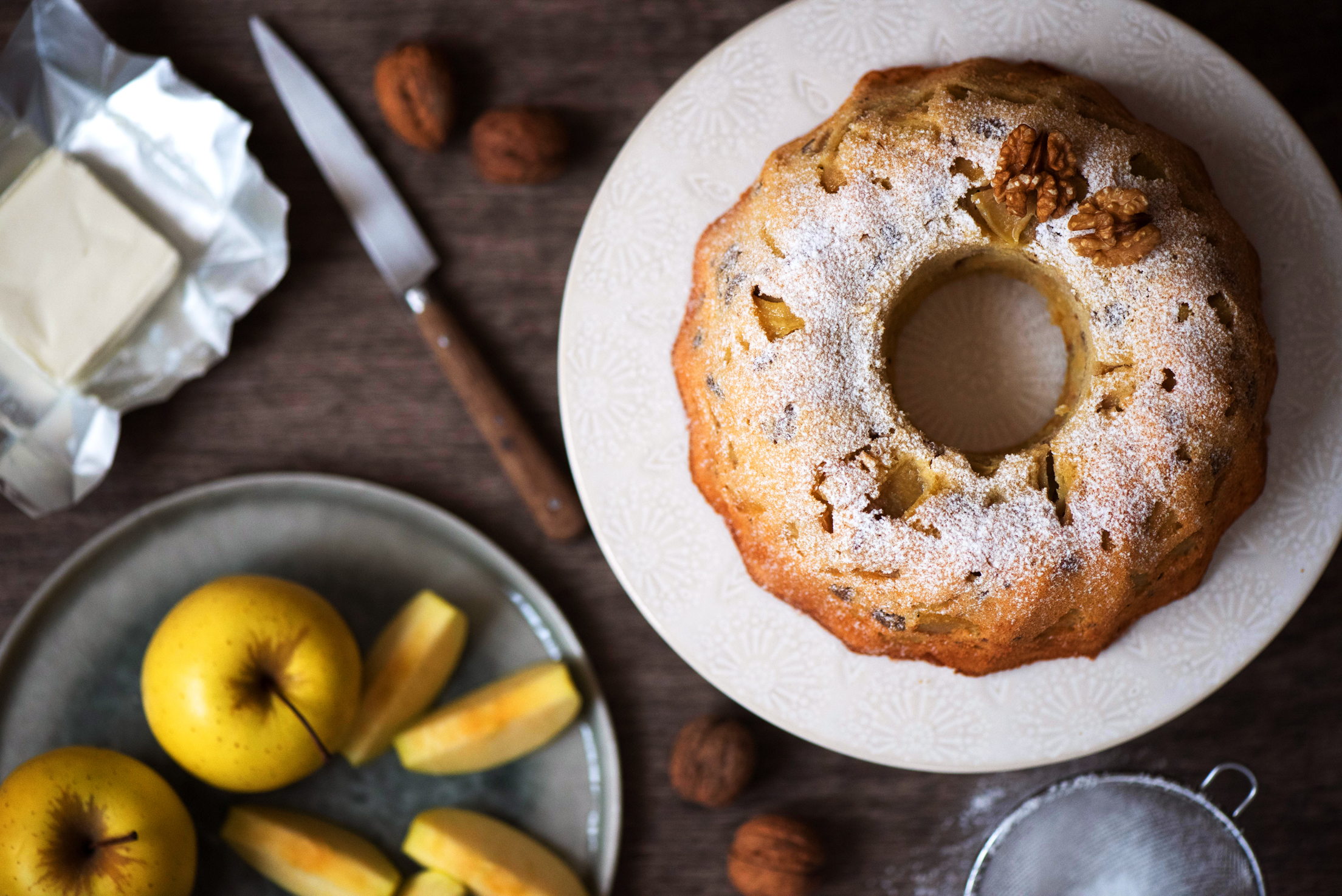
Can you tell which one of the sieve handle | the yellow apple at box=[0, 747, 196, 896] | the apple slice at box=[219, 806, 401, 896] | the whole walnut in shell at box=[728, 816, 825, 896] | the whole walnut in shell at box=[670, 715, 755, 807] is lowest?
the apple slice at box=[219, 806, 401, 896]

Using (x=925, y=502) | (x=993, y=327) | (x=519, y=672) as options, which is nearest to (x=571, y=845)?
(x=519, y=672)

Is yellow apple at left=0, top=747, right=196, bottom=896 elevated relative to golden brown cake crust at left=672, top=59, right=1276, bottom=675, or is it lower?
lower

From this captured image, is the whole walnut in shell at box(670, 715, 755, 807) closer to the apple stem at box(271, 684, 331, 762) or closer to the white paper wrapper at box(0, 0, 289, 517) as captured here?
the apple stem at box(271, 684, 331, 762)

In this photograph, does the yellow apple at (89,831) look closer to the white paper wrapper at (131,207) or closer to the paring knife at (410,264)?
the white paper wrapper at (131,207)

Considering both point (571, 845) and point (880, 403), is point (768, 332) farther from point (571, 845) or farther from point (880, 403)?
point (571, 845)

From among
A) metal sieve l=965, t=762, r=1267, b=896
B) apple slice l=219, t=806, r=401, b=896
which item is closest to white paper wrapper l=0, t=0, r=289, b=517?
apple slice l=219, t=806, r=401, b=896

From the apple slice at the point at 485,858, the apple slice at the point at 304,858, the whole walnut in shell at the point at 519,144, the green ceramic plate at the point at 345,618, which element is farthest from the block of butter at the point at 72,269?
the apple slice at the point at 485,858

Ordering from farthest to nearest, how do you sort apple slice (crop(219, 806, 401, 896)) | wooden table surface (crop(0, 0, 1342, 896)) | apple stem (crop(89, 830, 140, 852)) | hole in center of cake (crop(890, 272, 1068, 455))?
wooden table surface (crop(0, 0, 1342, 896)) < apple slice (crop(219, 806, 401, 896)) < apple stem (crop(89, 830, 140, 852)) < hole in center of cake (crop(890, 272, 1068, 455))
